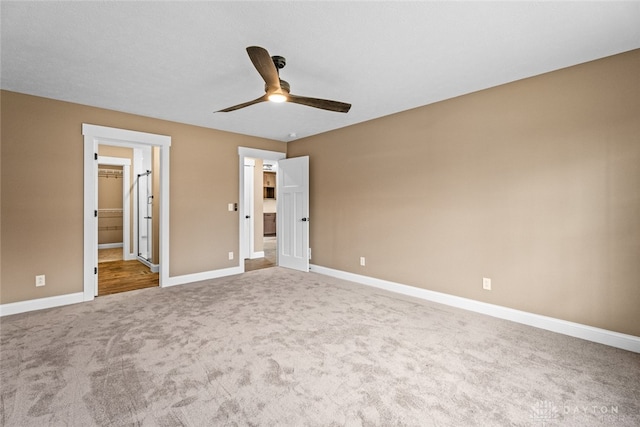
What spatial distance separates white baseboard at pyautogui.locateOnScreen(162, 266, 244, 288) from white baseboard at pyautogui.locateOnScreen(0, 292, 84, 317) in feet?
3.35

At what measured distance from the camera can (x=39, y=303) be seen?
11.2 ft

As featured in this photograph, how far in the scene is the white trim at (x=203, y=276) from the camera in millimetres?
4504

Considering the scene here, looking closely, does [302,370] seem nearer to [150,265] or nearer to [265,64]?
[265,64]

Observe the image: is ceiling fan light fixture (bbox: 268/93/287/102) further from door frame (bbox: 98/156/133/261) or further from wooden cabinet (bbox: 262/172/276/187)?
wooden cabinet (bbox: 262/172/276/187)

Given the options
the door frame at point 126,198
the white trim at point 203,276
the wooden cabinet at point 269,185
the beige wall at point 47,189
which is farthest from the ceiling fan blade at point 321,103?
the wooden cabinet at point 269,185

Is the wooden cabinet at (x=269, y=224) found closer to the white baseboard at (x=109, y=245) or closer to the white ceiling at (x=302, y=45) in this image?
the white baseboard at (x=109, y=245)

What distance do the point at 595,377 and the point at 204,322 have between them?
3.27 m

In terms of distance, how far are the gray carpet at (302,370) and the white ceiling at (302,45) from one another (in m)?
2.47

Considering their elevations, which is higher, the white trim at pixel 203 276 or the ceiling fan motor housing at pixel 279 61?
the ceiling fan motor housing at pixel 279 61

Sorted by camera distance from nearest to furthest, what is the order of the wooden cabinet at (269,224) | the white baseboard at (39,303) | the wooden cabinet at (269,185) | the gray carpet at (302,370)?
the gray carpet at (302,370) → the white baseboard at (39,303) → the wooden cabinet at (269,224) → the wooden cabinet at (269,185)

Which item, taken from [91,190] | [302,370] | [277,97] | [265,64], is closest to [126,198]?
[91,190]

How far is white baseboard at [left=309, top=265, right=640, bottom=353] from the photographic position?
2.52m

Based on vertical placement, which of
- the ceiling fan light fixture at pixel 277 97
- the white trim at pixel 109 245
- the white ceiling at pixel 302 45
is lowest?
the white trim at pixel 109 245

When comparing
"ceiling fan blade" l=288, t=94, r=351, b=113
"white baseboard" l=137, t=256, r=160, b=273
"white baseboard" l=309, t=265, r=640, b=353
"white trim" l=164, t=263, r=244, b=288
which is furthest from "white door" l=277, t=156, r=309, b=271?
"ceiling fan blade" l=288, t=94, r=351, b=113
